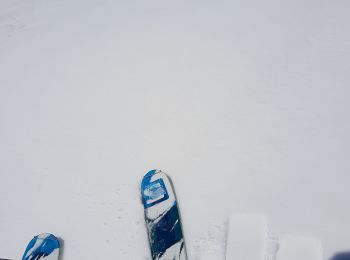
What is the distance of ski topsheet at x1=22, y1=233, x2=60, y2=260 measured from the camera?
2.43m

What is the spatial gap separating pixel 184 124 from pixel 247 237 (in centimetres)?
110

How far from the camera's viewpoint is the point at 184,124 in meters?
2.77

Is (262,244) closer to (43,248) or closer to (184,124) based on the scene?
(184,124)

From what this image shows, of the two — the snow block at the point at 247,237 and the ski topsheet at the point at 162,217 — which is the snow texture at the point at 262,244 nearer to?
the snow block at the point at 247,237

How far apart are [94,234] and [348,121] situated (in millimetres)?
2273

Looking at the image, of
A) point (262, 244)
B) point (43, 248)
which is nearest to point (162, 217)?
point (262, 244)

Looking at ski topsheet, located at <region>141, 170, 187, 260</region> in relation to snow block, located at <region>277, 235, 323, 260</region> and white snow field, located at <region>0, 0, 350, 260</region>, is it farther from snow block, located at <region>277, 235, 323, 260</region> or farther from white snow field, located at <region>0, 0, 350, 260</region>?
snow block, located at <region>277, 235, 323, 260</region>

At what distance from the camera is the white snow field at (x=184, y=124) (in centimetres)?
236

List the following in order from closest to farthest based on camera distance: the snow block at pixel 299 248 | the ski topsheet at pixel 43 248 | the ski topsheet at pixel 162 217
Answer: the snow block at pixel 299 248
the ski topsheet at pixel 162 217
the ski topsheet at pixel 43 248

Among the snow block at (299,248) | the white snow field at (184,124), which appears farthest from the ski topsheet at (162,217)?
the snow block at (299,248)

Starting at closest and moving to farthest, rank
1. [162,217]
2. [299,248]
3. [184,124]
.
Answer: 1. [299,248]
2. [162,217]
3. [184,124]

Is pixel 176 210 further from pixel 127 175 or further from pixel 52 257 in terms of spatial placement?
pixel 52 257

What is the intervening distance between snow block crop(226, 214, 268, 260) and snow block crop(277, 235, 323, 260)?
0.13m

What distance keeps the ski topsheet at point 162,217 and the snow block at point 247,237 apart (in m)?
0.37
